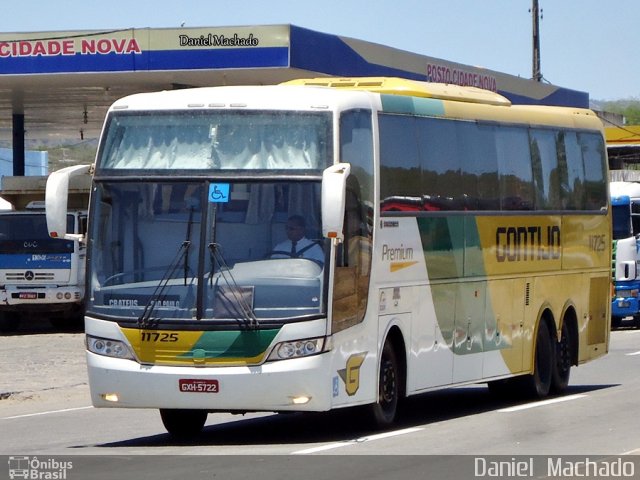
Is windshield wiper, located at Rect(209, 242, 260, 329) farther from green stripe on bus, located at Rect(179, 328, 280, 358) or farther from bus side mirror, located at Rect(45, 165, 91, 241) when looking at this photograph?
bus side mirror, located at Rect(45, 165, 91, 241)

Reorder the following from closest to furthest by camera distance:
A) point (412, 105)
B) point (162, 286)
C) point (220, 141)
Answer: point (162, 286) < point (220, 141) < point (412, 105)

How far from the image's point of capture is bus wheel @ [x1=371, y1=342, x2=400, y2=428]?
13664 millimetres

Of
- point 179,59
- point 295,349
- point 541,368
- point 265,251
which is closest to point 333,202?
point 265,251

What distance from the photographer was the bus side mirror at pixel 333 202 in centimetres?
1188

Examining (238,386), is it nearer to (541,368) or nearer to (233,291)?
(233,291)

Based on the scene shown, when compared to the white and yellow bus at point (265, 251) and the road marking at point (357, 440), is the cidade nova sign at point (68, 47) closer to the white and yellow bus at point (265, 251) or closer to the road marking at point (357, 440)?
the white and yellow bus at point (265, 251)

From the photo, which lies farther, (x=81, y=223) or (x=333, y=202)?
(x=81, y=223)

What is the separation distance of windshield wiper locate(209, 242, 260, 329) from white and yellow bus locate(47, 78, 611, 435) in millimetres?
13

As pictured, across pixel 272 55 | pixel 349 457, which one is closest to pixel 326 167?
pixel 349 457

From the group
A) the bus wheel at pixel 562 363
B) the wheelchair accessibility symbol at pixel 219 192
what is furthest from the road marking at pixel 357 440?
the bus wheel at pixel 562 363

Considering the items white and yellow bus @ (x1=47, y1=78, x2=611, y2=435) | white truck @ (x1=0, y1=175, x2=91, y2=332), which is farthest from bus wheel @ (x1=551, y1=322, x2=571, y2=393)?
white truck @ (x1=0, y1=175, x2=91, y2=332)

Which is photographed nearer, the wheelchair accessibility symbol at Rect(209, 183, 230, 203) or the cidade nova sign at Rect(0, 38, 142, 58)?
the wheelchair accessibility symbol at Rect(209, 183, 230, 203)

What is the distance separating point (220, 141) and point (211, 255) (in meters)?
1.11

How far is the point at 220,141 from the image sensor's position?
13.0 m
